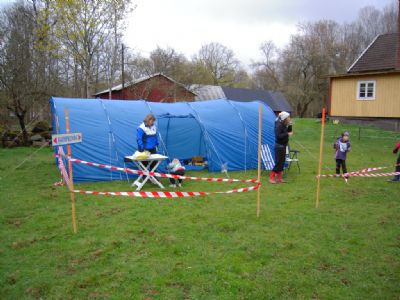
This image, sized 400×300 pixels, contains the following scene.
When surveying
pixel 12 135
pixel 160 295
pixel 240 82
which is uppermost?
pixel 240 82

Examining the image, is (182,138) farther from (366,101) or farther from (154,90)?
(154,90)

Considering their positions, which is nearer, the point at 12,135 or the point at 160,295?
the point at 160,295

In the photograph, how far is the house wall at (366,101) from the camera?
20820 mm

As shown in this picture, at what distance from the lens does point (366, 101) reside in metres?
22.1

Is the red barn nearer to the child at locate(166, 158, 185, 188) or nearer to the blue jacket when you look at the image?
the blue jacket

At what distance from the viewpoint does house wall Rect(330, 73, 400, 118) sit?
20.8 metres

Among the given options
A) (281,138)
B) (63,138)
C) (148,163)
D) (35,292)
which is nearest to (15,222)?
(63,138)

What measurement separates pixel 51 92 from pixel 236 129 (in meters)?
12.5

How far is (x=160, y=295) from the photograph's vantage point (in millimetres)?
3434

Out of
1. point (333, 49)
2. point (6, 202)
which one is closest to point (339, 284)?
point (6, 202)

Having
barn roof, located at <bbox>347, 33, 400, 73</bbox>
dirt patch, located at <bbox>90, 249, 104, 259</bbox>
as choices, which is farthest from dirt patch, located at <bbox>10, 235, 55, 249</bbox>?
barn roof, located at <bbox>347, 33, 400, 73</bbox>

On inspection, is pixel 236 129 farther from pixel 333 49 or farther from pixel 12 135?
pixel 333 49

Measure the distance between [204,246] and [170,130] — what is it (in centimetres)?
598

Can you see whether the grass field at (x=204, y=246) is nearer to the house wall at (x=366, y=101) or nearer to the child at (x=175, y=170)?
the child at (x=175, y=170)
